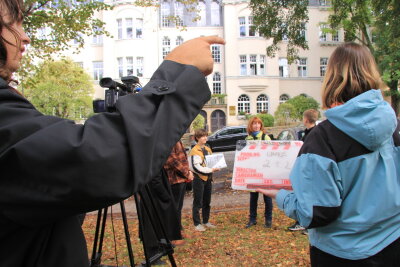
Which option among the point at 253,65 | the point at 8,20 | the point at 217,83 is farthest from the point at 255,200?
the point at 217,83

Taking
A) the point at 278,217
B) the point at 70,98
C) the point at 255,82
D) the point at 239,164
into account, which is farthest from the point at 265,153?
the point at 255,82

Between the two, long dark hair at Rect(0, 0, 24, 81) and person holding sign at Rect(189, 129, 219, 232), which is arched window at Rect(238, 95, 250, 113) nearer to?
person holding sign at Rect(189, 129, 219, 232)

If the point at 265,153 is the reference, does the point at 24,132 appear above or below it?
above

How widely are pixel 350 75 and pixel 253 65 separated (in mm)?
34968

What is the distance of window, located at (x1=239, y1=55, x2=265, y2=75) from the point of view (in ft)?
117

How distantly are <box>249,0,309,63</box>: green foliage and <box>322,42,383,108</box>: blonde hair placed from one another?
10.9m

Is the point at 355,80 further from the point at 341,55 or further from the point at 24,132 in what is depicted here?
the point at 24,132

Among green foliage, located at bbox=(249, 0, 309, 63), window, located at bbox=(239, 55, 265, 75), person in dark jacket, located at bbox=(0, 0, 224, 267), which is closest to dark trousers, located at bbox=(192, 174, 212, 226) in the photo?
person in dark jacket, located at bbox=(0, 0, 224, 267)

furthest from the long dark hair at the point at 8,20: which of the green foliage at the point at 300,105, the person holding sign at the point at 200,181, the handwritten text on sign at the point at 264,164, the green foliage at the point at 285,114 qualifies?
the green foliage at the point at 300,105

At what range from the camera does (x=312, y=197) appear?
6.15 feet

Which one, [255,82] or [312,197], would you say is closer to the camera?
[312,197]

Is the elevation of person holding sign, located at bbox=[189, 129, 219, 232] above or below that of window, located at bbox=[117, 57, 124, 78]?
below

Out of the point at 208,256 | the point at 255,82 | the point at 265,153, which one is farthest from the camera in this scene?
the point at 255,82

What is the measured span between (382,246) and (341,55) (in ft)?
3.78
